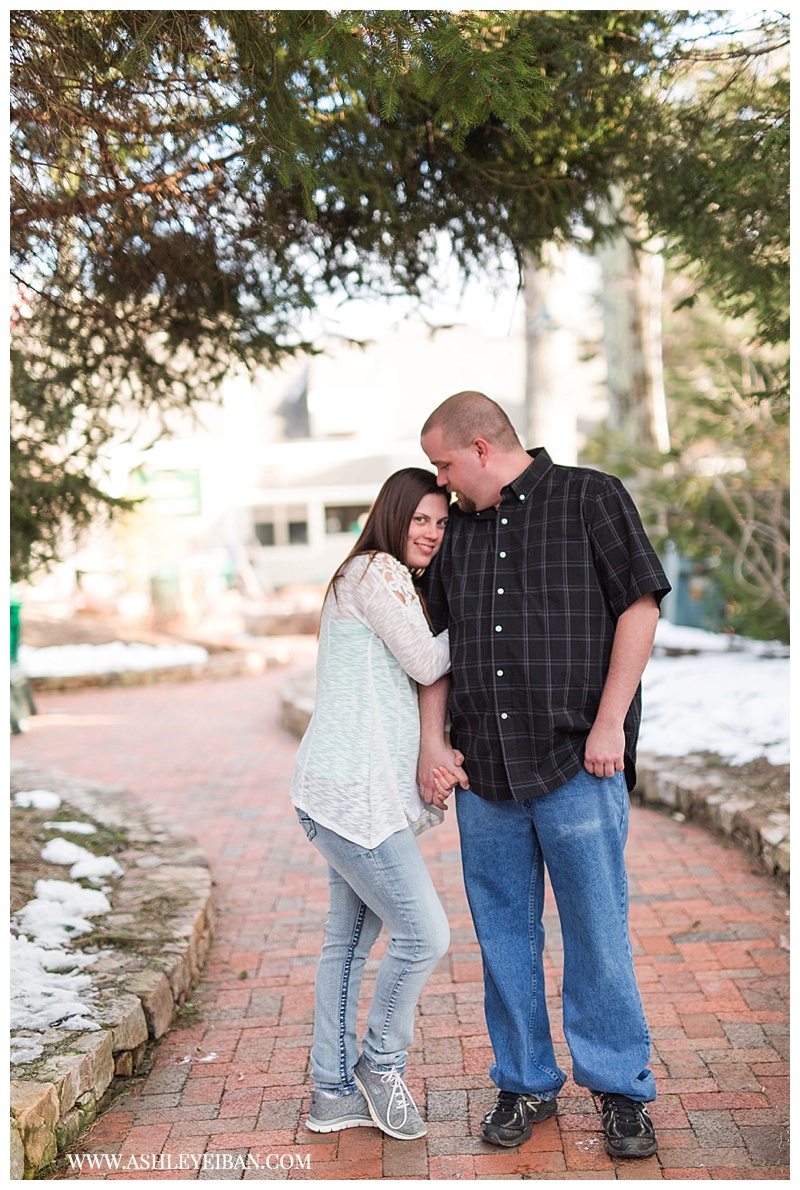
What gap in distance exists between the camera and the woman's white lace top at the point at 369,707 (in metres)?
2.91

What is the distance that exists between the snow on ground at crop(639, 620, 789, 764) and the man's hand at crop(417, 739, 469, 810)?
13.0 feet

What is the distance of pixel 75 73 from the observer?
3.40 metres

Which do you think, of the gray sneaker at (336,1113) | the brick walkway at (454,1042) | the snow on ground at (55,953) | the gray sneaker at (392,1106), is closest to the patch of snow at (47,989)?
the snow on ground at (55,953)

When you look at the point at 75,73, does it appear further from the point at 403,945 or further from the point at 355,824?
the point at 403,945

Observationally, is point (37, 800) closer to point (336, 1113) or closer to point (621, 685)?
point (336, 1113)

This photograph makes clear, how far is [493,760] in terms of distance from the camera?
2.97 meters

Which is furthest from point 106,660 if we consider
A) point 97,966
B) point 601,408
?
point 601,408

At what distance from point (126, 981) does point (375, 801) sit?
4.84 ft

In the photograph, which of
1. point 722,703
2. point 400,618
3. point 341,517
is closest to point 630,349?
point 722,703

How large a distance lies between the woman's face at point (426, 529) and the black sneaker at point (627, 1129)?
1.55m

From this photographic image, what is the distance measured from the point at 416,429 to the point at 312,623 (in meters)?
13.4

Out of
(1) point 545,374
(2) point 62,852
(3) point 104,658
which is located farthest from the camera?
(3) point 104,658

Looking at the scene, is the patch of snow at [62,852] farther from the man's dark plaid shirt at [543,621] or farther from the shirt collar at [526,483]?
the shirt collar at [526,483]

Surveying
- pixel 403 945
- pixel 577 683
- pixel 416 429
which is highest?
pixel 416 429
